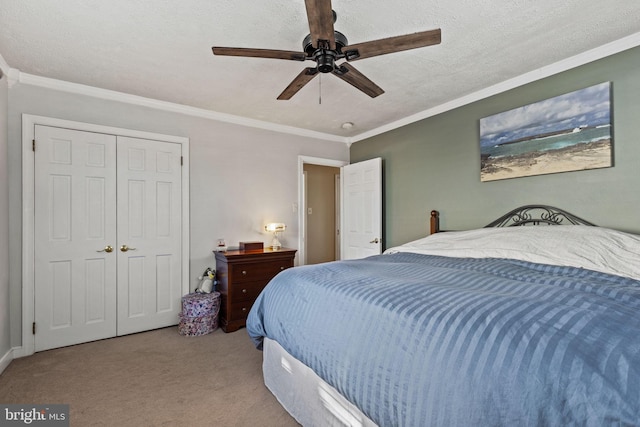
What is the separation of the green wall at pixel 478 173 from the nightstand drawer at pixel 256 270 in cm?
153

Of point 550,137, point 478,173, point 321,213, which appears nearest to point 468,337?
point 550,137

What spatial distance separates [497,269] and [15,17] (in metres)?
3.43

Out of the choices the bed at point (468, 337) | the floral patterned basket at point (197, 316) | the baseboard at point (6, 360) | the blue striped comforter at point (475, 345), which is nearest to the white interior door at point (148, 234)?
the floral patterned basket at point (197, 316)

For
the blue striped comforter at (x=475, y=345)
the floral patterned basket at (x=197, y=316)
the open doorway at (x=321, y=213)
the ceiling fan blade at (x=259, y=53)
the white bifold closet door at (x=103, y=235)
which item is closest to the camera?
the blue striped comforter at (x=475, y=345)

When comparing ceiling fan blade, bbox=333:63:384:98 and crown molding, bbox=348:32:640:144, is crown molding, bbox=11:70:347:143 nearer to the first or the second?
crown molding, bbox=348:32:640:144

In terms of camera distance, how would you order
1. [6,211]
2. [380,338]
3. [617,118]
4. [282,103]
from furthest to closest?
[282,103] → [6,211] → [617,118] → [380,338]

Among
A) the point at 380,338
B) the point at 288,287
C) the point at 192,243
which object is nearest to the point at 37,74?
the point at 192,243

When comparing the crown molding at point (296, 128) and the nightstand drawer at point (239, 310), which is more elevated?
the crown molding at point (296, 128)

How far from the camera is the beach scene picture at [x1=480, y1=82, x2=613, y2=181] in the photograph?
7.49ft

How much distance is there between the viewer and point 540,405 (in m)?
0.81

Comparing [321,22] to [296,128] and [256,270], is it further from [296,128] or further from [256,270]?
[296,128]

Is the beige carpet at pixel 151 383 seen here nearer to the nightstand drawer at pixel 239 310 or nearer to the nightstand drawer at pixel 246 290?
the nightstand drawer at pixel 239 310

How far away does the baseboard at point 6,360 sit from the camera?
94.2 inches

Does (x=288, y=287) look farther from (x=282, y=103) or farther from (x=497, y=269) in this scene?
(x=282, y=103)
